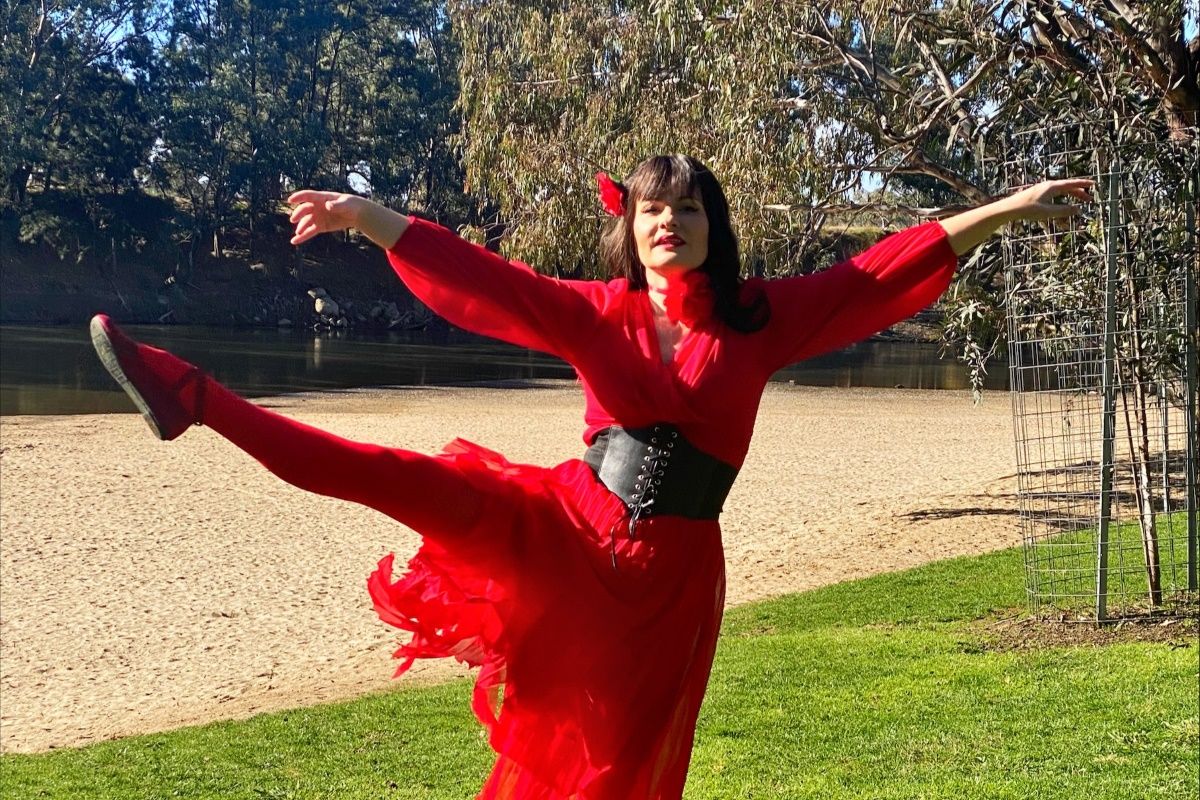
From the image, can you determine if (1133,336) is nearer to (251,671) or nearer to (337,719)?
(337,719)

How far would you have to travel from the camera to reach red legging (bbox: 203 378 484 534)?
2.51 m

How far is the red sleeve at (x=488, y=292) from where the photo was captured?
268 centimetres

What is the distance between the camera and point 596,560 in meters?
2.81

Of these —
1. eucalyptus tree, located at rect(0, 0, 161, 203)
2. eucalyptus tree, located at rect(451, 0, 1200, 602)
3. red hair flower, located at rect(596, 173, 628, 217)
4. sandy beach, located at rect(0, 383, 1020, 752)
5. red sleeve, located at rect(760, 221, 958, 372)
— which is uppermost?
eucalyptus tree, located at rect(0, 0, 161, 203)

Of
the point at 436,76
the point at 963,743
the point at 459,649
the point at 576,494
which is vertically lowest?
the point at 963,743

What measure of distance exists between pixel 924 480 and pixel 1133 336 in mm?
8862

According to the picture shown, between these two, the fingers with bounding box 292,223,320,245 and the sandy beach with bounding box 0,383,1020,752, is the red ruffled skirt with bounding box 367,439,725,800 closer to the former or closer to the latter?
the fingers with bounding box 292,223,320,245

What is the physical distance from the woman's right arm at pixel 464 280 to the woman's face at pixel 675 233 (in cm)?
19

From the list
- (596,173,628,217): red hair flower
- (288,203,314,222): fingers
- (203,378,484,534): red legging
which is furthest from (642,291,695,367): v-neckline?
(288,203,314,222): fingers

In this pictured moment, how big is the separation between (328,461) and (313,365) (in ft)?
103

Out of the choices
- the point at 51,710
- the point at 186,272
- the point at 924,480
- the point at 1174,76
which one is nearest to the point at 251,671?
the point at 51,710

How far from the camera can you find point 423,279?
2695 millimetres

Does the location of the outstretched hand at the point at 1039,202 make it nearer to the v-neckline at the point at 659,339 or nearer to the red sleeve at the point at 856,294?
the red sleeve at the point at 856,294

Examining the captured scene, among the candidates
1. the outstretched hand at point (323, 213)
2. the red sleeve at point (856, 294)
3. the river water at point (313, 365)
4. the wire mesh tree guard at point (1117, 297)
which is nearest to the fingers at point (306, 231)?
the outstretched hand at point (323, 213)
